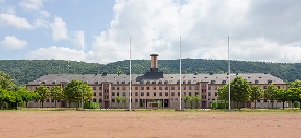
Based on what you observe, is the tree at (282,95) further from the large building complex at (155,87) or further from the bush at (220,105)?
the large building complex at (155,87)

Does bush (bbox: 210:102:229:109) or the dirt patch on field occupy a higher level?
the dirt patch on field

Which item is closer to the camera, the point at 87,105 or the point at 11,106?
the point at 11,106

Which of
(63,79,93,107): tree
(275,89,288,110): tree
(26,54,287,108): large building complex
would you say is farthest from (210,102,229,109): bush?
(63,79,93,107): tree

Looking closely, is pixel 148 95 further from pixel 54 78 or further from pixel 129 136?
pixel 129 136

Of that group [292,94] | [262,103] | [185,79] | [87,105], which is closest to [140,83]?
[185,79]

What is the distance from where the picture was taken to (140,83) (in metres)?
158

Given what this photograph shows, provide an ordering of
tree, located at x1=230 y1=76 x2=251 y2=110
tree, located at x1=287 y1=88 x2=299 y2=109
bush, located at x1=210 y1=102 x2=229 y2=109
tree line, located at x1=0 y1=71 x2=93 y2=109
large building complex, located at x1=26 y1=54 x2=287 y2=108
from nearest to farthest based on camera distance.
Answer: tree line, located at x1=0 y1=71 x2=93 y2=109 → tree, located at x1=287 y1=88 x2=299 y2=109 → tree, located at x1=230 y1=76 x2=251 y2=110 → bush, located at x1=210 y1=102 x2=229 y2=109 → large building complex, located at x1=26 y1=54 x2=287 y2=108

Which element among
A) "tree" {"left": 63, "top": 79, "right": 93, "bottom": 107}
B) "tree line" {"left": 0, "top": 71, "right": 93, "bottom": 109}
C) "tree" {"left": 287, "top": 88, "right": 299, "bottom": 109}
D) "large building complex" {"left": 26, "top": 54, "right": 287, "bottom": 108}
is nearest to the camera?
"tree line" {"left": 0, "top": 71, "right": 93, "bottom": 109}

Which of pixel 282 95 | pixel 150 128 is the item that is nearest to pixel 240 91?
pixel 282 95

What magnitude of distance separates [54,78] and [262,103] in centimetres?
8269

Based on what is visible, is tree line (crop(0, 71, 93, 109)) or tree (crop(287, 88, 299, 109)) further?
tree (crop(287, 88, 299, 109))

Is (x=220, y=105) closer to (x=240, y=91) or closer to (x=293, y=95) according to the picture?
(x=240, y=91)

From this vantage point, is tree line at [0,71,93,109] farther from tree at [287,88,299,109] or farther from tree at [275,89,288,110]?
tree at [287,88,299,109]

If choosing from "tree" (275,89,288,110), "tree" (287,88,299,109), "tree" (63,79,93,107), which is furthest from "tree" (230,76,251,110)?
"tree" (63,79,93,107)
